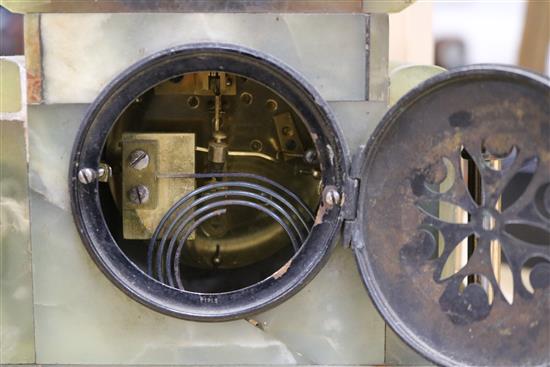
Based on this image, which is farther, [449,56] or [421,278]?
[449,56]

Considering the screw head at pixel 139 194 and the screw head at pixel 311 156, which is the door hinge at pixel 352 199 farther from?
the screw head at pixel 139 194

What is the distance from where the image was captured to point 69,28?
1.52 meters

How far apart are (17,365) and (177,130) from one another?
0.60 metres

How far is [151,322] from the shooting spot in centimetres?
159

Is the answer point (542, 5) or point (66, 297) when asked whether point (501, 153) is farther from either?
point (542, 5)

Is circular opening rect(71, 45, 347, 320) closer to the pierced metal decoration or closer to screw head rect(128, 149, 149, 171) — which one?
screw head rect(128, 149, 149, 171)

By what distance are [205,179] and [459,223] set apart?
2.00ft

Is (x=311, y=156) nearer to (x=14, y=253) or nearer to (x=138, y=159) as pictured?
(x=138, y=159)

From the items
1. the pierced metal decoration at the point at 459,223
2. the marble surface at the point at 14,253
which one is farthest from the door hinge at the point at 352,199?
the marble surface at the point at 14,253

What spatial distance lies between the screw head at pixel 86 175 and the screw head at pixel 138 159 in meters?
0.15

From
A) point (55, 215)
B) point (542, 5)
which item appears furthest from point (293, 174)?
point (542, 5)

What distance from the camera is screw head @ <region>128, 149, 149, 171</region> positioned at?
5.43 ft

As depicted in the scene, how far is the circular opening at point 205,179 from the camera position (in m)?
1.50

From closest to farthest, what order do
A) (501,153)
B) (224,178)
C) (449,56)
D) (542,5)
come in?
(501,153), (224,178), (542,5), (449,56)
